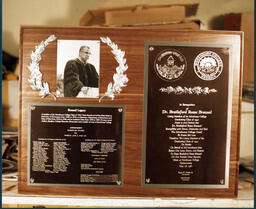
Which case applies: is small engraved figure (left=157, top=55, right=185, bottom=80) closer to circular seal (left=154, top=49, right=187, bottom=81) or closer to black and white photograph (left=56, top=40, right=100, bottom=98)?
circular seal (left=154, top=49, right=187, bottom=81)

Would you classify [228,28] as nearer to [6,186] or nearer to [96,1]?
[96,1]

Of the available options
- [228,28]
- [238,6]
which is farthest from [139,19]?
[238,6]

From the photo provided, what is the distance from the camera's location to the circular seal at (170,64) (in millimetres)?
759

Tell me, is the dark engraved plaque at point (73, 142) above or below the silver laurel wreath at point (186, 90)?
below

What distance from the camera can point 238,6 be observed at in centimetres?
111

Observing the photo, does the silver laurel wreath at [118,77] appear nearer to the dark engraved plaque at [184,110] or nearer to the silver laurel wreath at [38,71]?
the dark engraved plaque at [184,110]

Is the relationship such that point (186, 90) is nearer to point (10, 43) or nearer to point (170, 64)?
point (170, 64)

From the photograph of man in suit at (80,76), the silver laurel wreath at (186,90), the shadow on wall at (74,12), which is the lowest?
the silver laurel wreath at (186,90)

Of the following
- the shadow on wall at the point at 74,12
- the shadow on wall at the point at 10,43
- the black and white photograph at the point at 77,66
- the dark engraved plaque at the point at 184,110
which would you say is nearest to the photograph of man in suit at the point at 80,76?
the black and white photograph at the point at 77,66

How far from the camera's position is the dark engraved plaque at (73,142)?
2.49 feet

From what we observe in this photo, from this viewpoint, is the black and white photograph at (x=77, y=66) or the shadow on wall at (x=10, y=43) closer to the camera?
the black and white photograph at (x=77, y=66)

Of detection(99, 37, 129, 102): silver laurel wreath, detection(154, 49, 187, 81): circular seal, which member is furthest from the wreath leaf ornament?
detection(154, 49, 187, 81): circular seal

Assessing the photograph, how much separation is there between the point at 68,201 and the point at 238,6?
1.08 metres

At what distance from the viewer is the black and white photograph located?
29.7 inches
